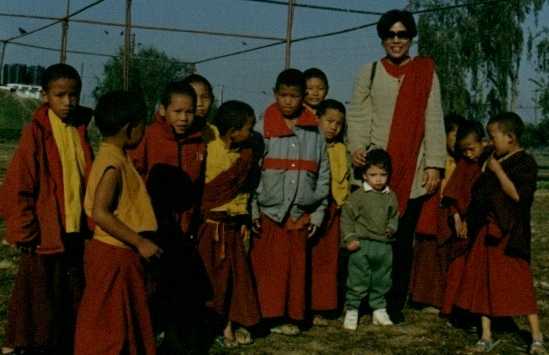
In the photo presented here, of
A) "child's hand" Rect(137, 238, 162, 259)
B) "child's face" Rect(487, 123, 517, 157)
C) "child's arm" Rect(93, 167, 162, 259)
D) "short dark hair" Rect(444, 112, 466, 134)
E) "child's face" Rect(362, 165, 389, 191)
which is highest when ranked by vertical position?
"short dark hair" Rect(444, 112, 466, 134)

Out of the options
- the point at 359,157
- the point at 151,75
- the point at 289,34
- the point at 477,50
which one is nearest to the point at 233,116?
the point at 359,157

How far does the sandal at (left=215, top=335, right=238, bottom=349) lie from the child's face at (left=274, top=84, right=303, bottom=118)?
4.98 feet

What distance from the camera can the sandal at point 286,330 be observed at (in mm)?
5027

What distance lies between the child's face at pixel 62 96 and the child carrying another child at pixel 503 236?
250 cm

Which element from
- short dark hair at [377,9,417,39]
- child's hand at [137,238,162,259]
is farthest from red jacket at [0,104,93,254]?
short dark hair at [377,9,417,39]

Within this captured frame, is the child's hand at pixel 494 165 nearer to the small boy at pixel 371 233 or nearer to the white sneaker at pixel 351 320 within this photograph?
the small boy at pixel 371 233

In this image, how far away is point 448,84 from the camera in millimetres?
28391

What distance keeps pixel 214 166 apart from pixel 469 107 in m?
25.6

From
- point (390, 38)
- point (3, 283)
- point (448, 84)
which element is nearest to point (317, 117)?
point (390, 38)

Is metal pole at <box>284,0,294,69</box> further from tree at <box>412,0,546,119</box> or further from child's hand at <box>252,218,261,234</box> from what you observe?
tree at <box>412,0,546,119</box>

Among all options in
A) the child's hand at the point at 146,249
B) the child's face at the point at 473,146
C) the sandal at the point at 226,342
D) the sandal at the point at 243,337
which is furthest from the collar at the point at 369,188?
the child's hand at the point at 146,249

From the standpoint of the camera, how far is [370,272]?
17.4 ft

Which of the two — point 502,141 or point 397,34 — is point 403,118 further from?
point 502,141

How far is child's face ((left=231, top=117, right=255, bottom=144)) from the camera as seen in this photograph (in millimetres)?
4512
